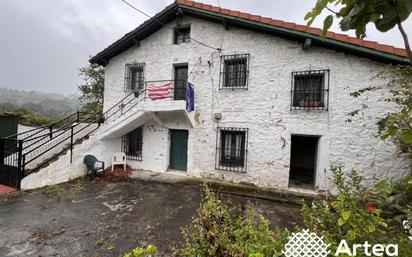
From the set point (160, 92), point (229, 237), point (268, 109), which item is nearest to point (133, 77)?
point (160, 92)

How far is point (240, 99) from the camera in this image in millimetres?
8766

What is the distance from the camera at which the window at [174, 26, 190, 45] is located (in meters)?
10.0

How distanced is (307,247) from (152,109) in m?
8.03

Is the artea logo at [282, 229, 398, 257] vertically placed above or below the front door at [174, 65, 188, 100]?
below

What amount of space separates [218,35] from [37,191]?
29.0 ft

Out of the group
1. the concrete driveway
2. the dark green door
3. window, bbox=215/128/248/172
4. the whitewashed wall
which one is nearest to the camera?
the concrete driveway

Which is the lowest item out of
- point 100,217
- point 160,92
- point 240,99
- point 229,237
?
point 100,217

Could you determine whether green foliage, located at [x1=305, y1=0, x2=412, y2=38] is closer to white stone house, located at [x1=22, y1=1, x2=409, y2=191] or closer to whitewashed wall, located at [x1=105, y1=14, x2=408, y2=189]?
white stone house, located at [x1=22, y1=1, x2=409, y2=191]

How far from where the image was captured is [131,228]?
506 centimetres

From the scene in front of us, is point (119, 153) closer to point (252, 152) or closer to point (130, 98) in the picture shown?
point (130, 98)

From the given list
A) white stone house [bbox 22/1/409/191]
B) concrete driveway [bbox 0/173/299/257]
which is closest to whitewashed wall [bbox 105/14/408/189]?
white stone house [bbox 22/1/409/191]

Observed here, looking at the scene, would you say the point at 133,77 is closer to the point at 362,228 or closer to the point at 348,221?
the point at 348,221

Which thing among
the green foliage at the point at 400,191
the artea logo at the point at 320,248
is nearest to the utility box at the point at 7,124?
the artea logo at the point at 320,248

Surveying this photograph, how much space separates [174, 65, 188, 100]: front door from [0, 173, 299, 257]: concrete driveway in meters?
4.08
